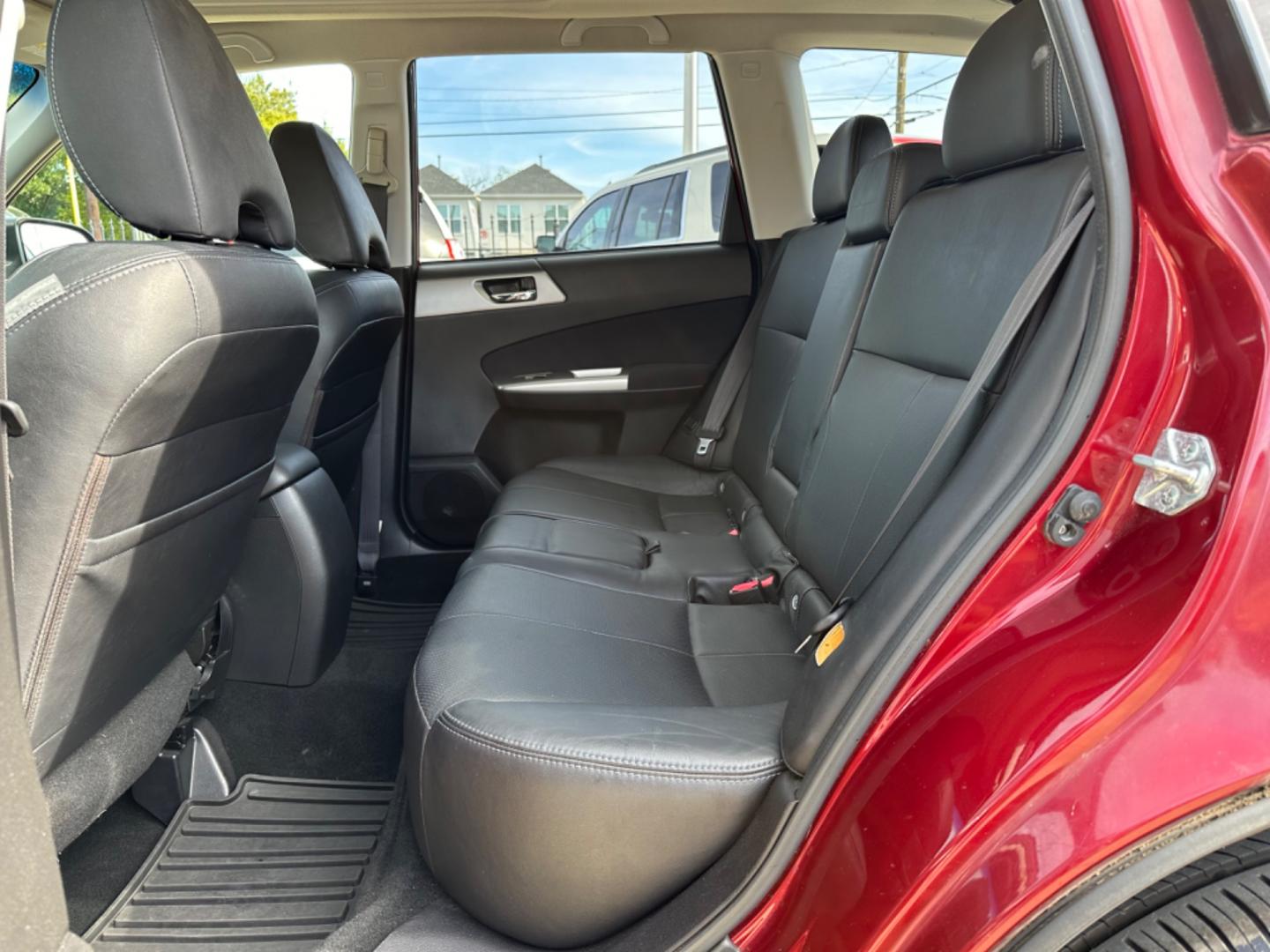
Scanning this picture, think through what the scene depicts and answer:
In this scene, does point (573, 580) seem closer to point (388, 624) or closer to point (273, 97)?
point (388, 624)

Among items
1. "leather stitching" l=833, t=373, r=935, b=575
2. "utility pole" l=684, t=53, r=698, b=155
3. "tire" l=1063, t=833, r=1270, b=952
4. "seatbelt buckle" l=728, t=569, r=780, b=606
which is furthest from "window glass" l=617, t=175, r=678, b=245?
"tire" l=1063, t=833, r=1270, b=952

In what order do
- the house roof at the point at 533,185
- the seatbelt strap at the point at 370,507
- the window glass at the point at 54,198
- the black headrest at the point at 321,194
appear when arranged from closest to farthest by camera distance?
the window glass at the point at 54,198 → the black headrest at the point at 321,194 → the seatbelt strap at the point at 370,507 → the house roof at the point at 533,185

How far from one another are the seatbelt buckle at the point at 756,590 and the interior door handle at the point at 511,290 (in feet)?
4.08

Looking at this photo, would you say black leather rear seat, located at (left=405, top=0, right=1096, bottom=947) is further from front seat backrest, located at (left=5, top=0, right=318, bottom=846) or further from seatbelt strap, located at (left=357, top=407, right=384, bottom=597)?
seatbelt strap, located at (left=357, top=407, right=384, bottom=597)

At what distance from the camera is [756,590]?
1.77m

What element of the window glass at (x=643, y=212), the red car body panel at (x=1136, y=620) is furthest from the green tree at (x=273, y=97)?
the red car body panel at (x=1136, y=620)

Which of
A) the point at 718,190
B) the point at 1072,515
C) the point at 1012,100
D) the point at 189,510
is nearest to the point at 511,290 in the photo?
the point at 718,190

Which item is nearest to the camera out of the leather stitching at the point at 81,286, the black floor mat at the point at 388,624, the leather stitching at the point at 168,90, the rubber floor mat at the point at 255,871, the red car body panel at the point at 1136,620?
the red car body panel at the point at 1136,620

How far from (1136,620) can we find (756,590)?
1052 millimetres

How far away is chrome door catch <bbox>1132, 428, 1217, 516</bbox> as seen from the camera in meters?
0.71

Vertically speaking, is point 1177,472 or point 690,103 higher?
point 1177,472

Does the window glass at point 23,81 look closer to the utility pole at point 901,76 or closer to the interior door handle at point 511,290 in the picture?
the interior door handle at point 511,290

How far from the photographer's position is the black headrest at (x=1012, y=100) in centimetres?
106

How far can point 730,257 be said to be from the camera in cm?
273
